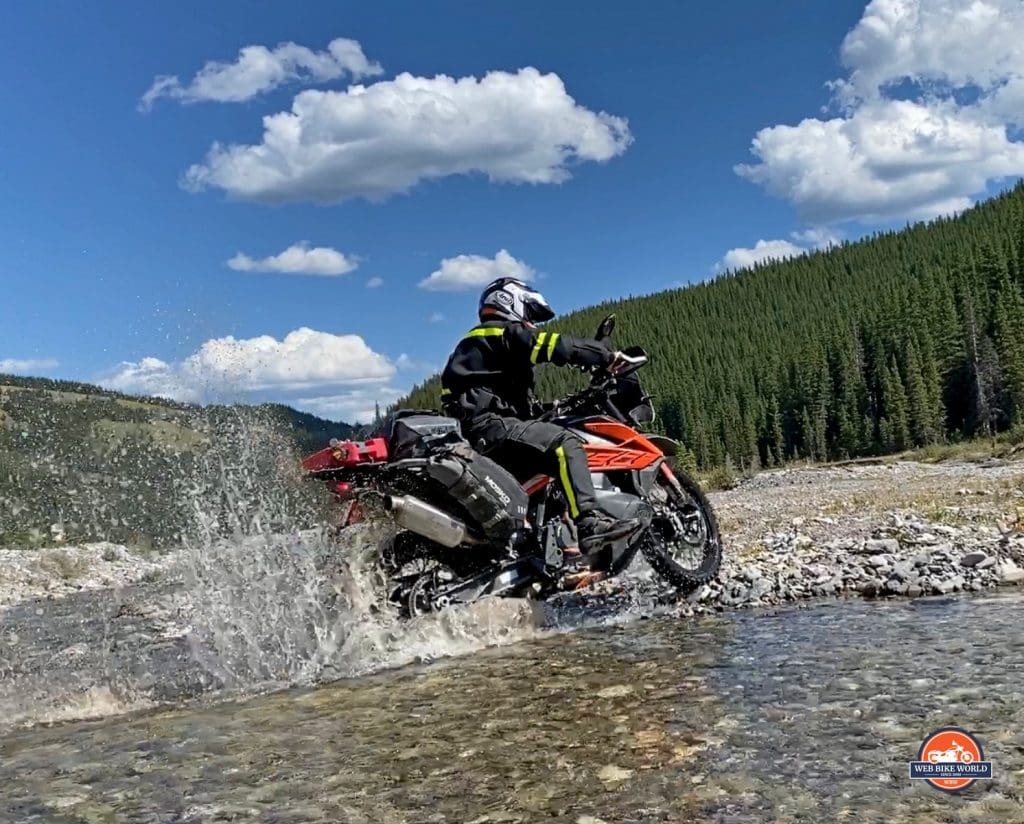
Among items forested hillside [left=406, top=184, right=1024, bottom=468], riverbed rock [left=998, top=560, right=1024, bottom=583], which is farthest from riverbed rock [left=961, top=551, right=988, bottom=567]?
forested hillside [left=406, top=184, right=1024, bottom=468]

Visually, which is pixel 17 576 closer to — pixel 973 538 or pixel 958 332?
pixel 973 538

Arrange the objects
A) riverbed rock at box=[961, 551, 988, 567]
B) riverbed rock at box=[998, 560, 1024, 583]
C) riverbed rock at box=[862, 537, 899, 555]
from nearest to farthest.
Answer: riverbed rock at box=[998, 560, 1024, 583] < riverbed rock at box=[961, 551, 988, 567] < riverbed rock at box=[862, 537, 899, 555]

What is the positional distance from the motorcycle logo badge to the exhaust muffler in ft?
13.6

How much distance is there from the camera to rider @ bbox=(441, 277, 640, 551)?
790 cm

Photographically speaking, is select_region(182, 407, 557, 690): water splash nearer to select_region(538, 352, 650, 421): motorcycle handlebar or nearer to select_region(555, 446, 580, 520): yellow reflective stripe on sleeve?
select_region(555, 446, 580, 520): yellow reflective stripe on sleeve

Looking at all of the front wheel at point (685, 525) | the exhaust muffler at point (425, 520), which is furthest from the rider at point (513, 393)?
the front wheel at point (685, 525)

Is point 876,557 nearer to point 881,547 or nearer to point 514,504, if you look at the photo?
point 881,547

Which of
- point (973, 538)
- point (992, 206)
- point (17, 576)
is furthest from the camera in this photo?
point (992, 206)

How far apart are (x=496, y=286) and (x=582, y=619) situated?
3.38m

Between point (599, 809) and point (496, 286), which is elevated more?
point (496, 286)

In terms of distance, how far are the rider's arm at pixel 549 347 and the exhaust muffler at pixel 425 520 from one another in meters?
1.62

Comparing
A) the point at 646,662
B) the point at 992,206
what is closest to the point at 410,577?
the point at 646,662

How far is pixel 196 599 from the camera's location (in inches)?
336

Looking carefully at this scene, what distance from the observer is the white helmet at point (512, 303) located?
801 centimetres
